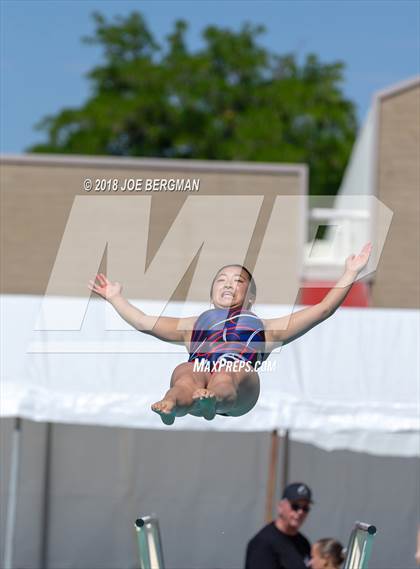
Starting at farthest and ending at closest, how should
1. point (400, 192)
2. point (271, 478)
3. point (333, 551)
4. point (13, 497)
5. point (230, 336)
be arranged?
1. point (400, 192)
2. point (271, 478)
3. point (13, 497)
4. point (333, 551)
5. point (230, 336)

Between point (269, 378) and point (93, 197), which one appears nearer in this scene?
point (269, 378)

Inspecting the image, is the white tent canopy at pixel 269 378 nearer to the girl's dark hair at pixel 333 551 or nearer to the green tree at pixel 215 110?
the girl's dark hair at pixel 333 551

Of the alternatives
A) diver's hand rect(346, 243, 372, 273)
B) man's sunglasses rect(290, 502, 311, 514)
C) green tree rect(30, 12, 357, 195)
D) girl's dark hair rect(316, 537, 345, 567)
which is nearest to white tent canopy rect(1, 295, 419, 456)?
man's sunglasses rect(290, 502, 311, 514)

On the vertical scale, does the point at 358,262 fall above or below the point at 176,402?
above

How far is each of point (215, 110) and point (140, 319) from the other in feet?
81.1

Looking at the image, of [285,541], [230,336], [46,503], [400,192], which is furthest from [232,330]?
[400,192]

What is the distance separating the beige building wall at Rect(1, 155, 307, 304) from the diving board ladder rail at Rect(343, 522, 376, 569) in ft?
10.6

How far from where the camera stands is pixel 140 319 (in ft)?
15.6

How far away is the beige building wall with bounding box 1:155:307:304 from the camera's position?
8797 mm

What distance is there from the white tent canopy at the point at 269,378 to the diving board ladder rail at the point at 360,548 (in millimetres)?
871

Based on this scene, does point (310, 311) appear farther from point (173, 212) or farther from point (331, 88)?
point (331, 88)

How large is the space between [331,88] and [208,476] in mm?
23218

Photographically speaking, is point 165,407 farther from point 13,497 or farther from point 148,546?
point 13,497

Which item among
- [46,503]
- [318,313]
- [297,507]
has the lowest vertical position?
[46,503]
